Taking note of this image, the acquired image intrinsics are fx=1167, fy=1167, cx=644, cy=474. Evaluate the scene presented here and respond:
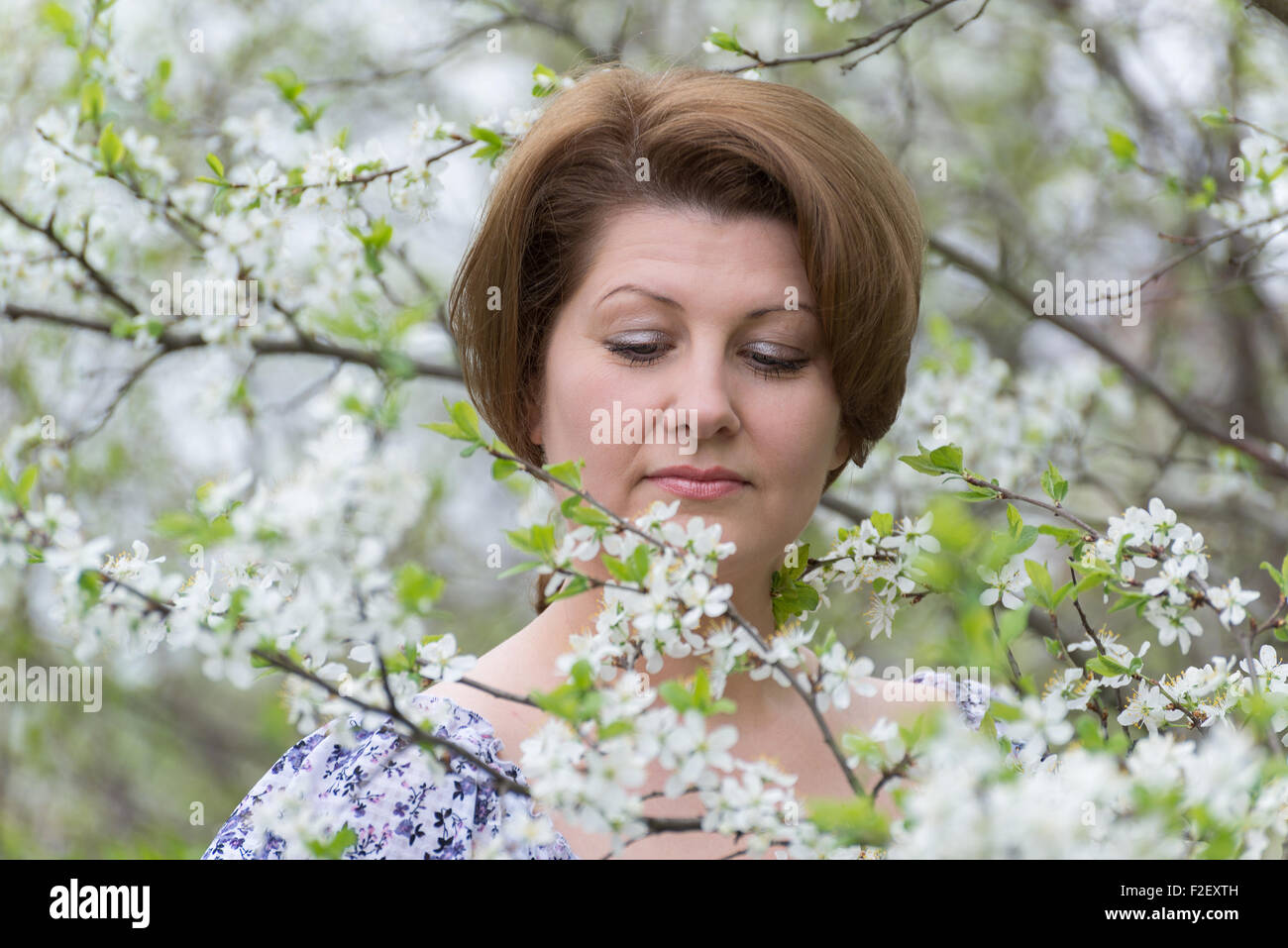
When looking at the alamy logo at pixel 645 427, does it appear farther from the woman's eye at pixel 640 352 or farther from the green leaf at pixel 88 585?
the green leaf at pixel 88 585

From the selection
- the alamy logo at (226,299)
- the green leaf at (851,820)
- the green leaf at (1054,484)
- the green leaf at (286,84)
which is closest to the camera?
the green leaf at (851,820)

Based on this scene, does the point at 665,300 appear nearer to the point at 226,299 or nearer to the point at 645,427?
the point at 645,427

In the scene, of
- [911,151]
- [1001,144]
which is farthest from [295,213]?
[1001,144]

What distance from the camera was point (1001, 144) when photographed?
3.87 metres

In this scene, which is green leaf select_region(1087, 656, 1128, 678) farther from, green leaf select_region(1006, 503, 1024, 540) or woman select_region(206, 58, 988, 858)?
woman select_region(206, 58, 988, 858)

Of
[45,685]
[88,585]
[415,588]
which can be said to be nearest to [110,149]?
[88,585]

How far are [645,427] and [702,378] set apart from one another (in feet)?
0.26

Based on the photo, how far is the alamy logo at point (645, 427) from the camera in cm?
118

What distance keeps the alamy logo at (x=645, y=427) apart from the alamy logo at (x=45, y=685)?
256 centimetres

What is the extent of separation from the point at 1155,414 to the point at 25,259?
3909mm

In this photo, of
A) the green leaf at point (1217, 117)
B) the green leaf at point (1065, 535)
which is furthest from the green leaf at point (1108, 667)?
the green leaf at point (1217, 117)

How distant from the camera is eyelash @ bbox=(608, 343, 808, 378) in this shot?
124cm
